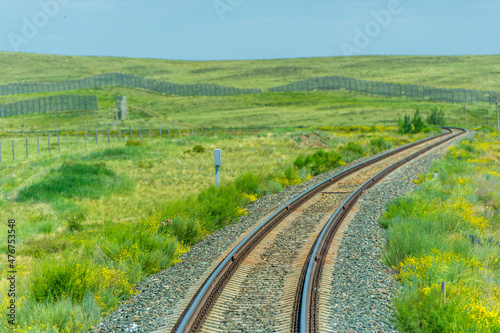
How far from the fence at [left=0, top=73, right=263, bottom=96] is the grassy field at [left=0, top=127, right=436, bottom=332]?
84.6m

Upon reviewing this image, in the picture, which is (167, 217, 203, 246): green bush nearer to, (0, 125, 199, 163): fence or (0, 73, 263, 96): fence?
(0, 125, 199, 163): fence

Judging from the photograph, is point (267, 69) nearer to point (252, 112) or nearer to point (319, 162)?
point (252, 112)

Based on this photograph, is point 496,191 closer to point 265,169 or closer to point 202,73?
point 265,169

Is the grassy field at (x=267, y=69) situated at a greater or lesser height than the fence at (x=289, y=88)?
greater

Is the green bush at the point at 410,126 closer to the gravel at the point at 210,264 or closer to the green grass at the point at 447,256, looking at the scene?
the green grass at the point at 447,256

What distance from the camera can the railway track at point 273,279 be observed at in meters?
7.38

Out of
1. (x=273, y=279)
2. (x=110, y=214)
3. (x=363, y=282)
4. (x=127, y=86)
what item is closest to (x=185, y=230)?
(x=273, y=279)

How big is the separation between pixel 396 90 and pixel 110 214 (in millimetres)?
105176

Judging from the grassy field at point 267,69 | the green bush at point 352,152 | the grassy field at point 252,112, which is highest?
the grassy field at point 267,69

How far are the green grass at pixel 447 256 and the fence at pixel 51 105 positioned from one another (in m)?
91.4

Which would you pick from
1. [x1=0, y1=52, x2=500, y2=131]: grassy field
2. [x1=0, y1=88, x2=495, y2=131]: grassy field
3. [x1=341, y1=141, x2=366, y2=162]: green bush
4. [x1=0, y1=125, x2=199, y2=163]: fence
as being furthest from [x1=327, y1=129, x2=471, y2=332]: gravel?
[x1=0, y1=52, x2=500, y2=131]: grassy field

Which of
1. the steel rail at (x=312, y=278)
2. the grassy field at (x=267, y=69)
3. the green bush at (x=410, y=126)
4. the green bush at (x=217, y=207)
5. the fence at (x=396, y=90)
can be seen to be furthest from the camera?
the grassy field at (x=267, y=69)

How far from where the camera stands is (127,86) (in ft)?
419

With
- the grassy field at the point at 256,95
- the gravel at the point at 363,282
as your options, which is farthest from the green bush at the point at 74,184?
the grassy field at the point at 256,95
